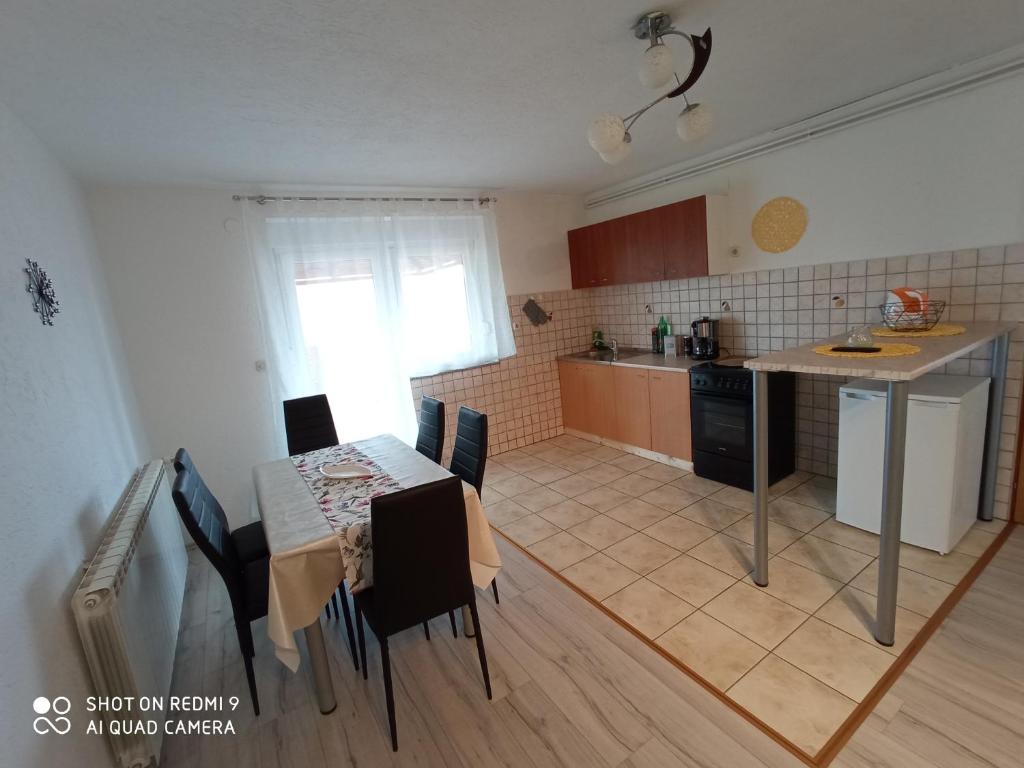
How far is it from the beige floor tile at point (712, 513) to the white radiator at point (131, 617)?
2775 mm

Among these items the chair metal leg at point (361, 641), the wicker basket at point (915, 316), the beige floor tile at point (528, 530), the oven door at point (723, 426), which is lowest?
the beige floor tile at point (528, 530)

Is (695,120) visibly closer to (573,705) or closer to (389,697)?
(573,705)

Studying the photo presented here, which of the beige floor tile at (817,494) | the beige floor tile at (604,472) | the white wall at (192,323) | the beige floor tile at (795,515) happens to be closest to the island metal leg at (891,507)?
the beige floor tile at (795,515)

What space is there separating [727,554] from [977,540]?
1.27m

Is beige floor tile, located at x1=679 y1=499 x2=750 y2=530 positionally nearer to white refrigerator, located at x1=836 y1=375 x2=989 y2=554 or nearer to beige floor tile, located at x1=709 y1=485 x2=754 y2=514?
beige floor tile, located at x1=709 y1=485 x2=754 y2=514

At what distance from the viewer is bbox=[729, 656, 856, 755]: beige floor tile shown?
1566 mm

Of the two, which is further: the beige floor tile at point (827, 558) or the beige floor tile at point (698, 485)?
the beige floor tile at point (698, 485)

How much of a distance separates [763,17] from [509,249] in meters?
2.85

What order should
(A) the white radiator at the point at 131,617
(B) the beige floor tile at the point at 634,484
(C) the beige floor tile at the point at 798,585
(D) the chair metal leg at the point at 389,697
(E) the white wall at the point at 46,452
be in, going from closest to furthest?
(E) the white wall at the point at 46,452, (A) the white radiator at the point at 131,617, (D) the chair metal leg at the point at 389,697, (C) the beige floor tile at the point at 798,585, (B) the beige floor tile at the point at 634,484

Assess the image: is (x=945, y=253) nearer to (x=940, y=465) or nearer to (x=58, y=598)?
(x=940, y=465)

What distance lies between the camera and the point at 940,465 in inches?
89.8

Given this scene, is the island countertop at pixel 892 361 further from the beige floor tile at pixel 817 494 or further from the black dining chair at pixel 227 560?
the black dining chair at pixel 227 560

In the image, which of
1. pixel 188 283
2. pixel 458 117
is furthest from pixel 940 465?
pixel 188 283

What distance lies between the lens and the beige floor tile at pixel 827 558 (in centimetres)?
234
